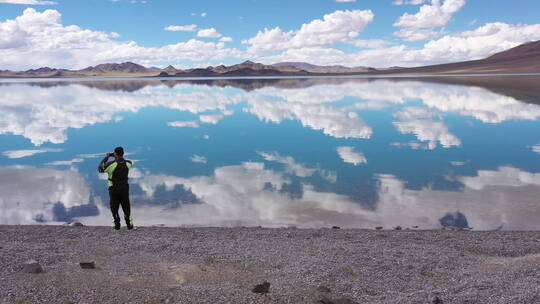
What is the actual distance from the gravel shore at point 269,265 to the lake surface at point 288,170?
5.28ft

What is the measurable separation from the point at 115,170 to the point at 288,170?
9.21m

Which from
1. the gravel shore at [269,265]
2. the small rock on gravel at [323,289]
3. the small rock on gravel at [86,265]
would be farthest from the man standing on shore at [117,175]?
the small rock on gravel at [323,289]

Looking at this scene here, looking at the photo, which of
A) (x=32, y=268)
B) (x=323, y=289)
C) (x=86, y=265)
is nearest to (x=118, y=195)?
(x=86, y=265)

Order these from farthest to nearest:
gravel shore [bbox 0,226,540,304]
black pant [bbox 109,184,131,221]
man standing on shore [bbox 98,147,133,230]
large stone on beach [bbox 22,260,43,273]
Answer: black pant [bbox 109,184,131,221] → man standing on shore [bbox 98,147,133,230] → large stone on beach [bbox 22,260,43,273] → gravel shore [bbox 0,226,540,304]

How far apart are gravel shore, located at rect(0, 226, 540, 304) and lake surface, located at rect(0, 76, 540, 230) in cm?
161

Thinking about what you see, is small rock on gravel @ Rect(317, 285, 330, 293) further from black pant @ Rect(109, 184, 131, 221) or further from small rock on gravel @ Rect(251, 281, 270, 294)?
black pant @ Rect(109, 184, 131, 221)

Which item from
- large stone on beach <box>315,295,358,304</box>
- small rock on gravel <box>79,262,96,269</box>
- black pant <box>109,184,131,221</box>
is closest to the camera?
large stone on beach <box>315,295,358,304</box>

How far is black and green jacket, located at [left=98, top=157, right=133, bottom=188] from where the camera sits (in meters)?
10.2

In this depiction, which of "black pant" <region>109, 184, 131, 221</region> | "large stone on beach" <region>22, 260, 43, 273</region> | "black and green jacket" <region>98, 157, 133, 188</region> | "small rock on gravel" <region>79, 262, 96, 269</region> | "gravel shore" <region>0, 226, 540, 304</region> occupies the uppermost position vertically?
"black and green jacket" <region>98, 157, 133, 188</region>

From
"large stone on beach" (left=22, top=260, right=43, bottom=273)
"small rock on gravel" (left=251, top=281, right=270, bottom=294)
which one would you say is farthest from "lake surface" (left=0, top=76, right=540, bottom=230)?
"small rock on gravel" (left=251, top=281, right=270, bottom=294)

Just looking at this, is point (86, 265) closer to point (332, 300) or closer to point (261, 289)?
point (261, 289)

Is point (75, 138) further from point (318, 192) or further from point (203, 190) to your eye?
point (318, 192)

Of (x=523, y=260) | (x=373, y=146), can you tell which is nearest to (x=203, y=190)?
(x=523, y=260)

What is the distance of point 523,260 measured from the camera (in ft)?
29.8
